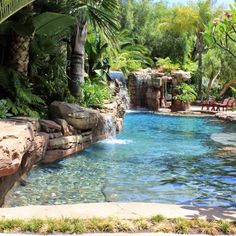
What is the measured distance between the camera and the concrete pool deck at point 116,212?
14.1 ft

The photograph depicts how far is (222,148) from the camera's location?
11.4 metres

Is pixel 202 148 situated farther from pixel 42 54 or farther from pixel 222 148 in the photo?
pixel 42 54

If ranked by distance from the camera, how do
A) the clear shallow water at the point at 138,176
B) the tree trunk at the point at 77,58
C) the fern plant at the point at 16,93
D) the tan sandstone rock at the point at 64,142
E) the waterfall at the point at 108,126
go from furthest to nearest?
the tree trunk at the point at 77,58 < the waterfall at the point at 108,126 < the fern plant at the point at 16,93 < the tan sandstone rock at the point at 64,142 < the clear shallow water at the point at 138,176

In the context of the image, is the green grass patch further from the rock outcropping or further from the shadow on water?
the rock outcropping

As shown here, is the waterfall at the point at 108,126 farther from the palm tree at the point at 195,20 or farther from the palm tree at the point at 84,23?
the palm tree at the point at 195,20

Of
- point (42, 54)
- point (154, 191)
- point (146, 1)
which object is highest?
point (146, 1)

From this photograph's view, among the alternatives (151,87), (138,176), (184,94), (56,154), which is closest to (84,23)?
(56,154)

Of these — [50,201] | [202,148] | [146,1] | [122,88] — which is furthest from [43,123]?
[146,1]

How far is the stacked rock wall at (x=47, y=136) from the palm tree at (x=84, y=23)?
136 centimetres

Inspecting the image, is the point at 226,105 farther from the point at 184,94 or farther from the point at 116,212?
the point at 116,212

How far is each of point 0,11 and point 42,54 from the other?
311 cm

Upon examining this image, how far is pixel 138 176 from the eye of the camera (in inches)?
309

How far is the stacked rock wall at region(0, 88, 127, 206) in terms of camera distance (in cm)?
576

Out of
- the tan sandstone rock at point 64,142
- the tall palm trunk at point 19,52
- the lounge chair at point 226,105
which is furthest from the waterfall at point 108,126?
the lounge chair at point 226,105
